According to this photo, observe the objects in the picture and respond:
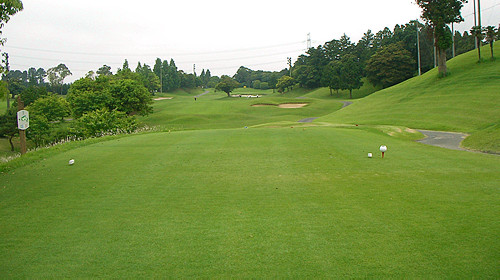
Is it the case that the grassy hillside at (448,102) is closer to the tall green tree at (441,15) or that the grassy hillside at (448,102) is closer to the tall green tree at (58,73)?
the tall green tree at (441,15)

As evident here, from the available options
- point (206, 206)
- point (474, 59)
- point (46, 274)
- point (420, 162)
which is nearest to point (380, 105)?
point (474, 59)

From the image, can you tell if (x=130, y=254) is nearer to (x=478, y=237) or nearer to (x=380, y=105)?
(x=478, y=237)

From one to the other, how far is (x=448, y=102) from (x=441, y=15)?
38.2ft

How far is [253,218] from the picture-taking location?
6840 millimetres

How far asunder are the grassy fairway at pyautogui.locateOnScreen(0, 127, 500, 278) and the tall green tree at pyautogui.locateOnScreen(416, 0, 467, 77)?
107 feet

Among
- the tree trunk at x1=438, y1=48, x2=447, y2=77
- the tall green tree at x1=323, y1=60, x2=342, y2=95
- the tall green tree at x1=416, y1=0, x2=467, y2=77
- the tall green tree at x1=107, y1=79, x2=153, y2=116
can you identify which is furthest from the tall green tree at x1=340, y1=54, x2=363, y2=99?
the tall green tree at x1=107, y1=79, x2=153, y2=116

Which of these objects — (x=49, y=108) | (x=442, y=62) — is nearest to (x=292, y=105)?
(x=442, y=62)

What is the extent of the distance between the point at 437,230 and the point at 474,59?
47.4 metres

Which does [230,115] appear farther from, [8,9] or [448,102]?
[8,9]

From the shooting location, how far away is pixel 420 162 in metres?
12.5

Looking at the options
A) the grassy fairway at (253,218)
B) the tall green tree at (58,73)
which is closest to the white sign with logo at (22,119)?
the grassy fairway at (253,218)

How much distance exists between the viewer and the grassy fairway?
4969 millimetres

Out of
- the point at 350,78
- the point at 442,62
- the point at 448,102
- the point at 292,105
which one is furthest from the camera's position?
the point at 350,78

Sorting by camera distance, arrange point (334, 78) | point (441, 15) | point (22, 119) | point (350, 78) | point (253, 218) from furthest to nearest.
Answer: point (334, 78) < point (350, 78) < point (441, 15) < point (22, 119) < point (253, 218)
